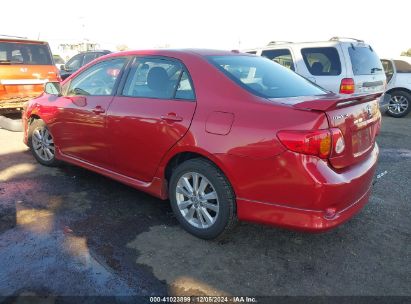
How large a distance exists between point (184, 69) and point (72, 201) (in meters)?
1.89

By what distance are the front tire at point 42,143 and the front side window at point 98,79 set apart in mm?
787

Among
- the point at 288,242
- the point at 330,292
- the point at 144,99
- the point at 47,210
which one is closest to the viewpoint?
the point at 330,292

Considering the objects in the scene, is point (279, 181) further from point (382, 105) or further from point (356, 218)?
point (382, 105)

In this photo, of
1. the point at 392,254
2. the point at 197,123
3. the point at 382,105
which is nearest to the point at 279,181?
the point at 197,123

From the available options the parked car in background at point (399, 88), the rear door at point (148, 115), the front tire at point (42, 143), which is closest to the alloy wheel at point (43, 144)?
the front tire at point (42, 143)

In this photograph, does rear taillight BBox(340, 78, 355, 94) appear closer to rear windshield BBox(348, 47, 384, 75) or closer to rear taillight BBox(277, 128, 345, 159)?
rear windshield BBox(348, 47, 384, 75)

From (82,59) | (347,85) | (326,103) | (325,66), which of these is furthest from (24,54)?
(326,103)

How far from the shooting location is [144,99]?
368 centimetres

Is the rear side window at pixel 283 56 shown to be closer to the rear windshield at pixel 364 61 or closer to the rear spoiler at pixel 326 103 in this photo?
the rear windshield at pixel 364 61

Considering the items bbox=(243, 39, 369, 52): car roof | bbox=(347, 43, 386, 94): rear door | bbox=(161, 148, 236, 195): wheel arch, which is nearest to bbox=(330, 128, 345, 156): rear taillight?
bbox=(161, 148, 236, 195): wheel arch

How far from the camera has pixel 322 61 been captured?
758 centimetres

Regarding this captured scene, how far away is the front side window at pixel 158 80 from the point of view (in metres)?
3.48

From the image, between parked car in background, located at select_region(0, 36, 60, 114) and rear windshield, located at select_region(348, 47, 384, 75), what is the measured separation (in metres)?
6.41

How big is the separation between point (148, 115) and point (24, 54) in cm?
625
